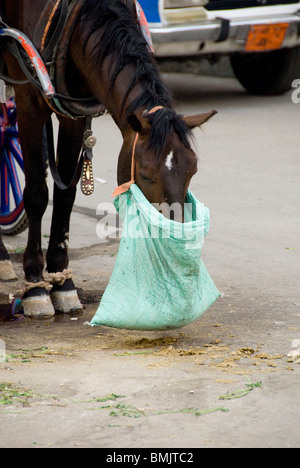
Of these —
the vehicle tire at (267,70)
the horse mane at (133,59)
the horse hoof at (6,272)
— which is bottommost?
the horse hoof at (6,272)

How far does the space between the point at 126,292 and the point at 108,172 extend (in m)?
4.14

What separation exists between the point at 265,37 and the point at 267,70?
3.33 ft

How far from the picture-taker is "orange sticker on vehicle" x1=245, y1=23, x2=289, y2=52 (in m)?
9.56

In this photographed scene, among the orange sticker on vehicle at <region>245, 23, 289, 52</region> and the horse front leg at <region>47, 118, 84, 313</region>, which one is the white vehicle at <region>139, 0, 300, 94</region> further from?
the horse front leg at <region>47, 118, 84, 313</region>

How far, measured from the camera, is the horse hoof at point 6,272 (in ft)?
17.4

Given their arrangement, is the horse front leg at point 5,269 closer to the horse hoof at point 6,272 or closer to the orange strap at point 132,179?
the horse hoof at point 6,272

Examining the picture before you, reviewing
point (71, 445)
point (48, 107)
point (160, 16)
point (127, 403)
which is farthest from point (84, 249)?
point (160, 16)

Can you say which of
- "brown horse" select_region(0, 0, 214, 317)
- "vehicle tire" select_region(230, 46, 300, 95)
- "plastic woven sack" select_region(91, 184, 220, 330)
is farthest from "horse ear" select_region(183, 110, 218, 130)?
"vehicle tire" select_region(230, 46, 300, 95)

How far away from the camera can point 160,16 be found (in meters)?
9.13

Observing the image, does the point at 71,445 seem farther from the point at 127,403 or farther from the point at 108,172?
the point at 108,172

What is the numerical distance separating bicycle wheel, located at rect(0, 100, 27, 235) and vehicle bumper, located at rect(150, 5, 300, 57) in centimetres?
354

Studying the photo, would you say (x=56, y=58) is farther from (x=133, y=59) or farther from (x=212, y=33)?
(x=212, y=33)

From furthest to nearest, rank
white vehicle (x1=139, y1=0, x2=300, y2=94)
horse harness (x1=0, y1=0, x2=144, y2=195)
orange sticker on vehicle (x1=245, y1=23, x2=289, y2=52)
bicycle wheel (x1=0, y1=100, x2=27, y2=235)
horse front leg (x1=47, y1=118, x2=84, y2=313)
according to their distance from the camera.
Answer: orange sticker on vehicle (x1=245, y1=23, x2=289, y2=52), white vehicle (x1=139, y1=0, x2=300, y2=94), bicycle wheel (x1=0, y1=100, x2=27, y2=235), horse front leg (x1=47, y1=118, x2=84, y2=313), horse harness (x1=0, y1=0, x2=144, y2=195)

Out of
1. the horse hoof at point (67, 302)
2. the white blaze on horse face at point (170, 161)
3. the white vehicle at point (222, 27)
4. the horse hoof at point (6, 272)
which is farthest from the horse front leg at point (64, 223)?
the white vehicle at point (222, 27)
